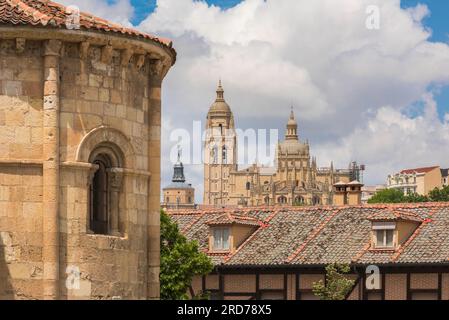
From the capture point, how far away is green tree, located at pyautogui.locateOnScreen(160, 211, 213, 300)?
5000cm

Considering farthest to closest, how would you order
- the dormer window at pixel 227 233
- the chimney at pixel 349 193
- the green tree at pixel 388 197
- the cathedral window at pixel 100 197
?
the green tree at pixel 388 197 → the chimney at pixel 349 193 → the dormer window at pixel 227 233 → the cathedral window at pixel 100 197

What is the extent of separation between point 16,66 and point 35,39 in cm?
58

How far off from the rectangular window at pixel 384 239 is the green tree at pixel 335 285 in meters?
2.94

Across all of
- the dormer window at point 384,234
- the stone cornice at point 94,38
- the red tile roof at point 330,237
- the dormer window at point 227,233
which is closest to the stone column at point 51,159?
the stone cornice at point 94,38

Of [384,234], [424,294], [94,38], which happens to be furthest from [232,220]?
[94,38]

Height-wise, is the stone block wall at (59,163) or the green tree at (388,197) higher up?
the green tree at (388,197)

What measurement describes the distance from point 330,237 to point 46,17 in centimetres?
3229

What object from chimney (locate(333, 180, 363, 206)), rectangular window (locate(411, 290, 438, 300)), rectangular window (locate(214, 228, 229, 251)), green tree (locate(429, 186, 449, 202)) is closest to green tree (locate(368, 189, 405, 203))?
green tree (locate(429, 186, 449, 202))

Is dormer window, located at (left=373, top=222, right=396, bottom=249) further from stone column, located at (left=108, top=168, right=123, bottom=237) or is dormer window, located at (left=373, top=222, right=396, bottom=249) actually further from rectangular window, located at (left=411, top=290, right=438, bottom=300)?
stone column, located at (left=108, top=168, right=123, bottom=237)

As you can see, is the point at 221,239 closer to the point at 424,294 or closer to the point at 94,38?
the point at 424,294

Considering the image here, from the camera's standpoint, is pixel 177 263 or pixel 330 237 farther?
pixel 330 237

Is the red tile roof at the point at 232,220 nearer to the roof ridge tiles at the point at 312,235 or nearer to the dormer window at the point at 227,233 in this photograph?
the dormer window at the point at 227,233

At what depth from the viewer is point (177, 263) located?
5062 centimetres

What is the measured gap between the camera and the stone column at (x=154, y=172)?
89.2ft
